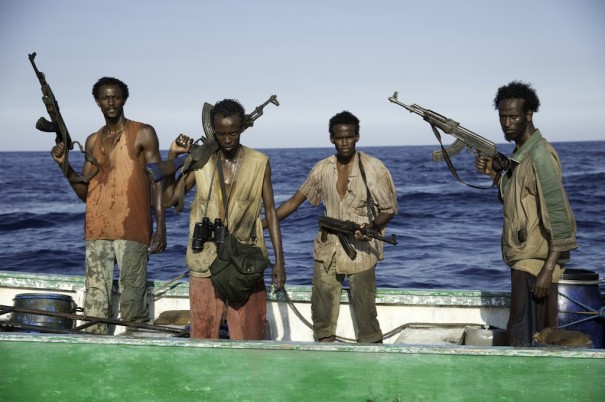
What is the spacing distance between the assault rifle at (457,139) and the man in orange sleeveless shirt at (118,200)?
193 centimetres

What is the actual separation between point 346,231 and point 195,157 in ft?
3.98

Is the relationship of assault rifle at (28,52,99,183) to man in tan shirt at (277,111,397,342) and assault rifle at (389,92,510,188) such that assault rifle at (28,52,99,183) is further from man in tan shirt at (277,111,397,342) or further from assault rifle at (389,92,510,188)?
assault rifle at (389,92,510,188)

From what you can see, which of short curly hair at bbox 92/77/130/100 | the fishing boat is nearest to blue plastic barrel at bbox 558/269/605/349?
the fishing boat

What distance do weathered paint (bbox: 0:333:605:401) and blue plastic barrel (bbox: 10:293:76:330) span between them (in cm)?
121

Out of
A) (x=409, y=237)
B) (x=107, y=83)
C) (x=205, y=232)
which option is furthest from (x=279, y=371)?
(x=409, y=237)

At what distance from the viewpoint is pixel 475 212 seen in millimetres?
23688

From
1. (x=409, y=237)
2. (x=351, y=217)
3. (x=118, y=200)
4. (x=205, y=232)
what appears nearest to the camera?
(x=205, y=232)

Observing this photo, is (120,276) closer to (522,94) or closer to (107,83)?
(107,83)

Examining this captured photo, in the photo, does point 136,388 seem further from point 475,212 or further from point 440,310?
point 475,212

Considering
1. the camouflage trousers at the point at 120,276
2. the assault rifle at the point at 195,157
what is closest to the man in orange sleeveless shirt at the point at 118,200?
the camouflage trousers at the point at 120,276

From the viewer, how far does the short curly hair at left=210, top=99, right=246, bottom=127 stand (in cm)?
492

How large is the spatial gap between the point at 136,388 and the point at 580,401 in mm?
2533

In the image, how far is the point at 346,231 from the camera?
18.8 ft

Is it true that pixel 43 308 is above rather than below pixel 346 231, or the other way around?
below
